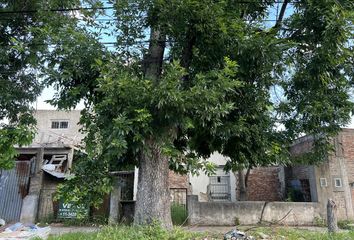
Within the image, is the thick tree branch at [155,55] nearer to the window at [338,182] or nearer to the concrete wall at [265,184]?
the window at [338,182]

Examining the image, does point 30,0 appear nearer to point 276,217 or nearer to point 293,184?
point 276,217

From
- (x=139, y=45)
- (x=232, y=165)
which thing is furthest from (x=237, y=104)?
(x=139, y=45)

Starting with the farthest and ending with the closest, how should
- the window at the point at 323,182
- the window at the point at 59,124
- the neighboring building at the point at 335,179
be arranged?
the window at the point at 59,124 → the window at the point at 323,182 → the neighboring building at the point at 335,179

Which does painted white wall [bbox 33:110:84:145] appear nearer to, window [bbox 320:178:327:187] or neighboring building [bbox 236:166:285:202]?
neighboring building [bbox 236:166:285:202]

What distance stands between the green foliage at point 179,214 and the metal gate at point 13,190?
19.0ft

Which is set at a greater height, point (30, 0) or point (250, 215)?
point (30, 0)

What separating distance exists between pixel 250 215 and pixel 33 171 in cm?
851

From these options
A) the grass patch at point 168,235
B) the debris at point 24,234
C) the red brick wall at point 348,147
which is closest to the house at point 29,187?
the debris at point 24,234

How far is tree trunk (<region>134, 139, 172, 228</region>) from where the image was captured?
6680mm

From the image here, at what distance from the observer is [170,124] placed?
655cm

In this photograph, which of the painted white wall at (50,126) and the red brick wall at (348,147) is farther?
the painted white wall at (50,126)

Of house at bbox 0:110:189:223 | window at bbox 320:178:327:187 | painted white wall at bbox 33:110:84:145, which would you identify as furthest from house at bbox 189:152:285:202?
painted white wall at bbox 33:110:84:145

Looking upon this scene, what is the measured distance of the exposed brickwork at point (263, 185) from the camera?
15.7 metres

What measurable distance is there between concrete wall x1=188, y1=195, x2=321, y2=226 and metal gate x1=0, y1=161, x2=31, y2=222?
6.56 metres
